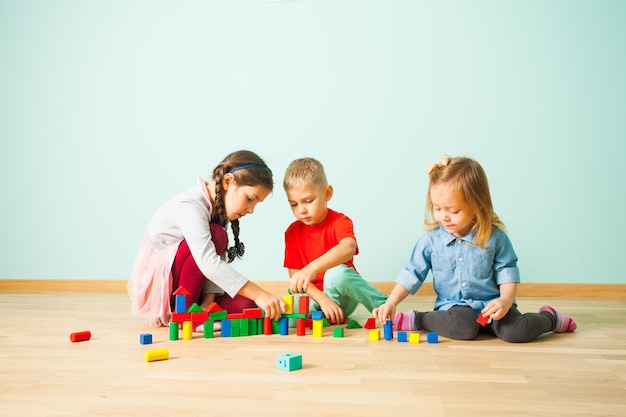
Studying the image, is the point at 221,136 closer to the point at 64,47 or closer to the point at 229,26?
the point at 229,26

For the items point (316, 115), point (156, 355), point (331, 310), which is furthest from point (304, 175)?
point (316, 115)

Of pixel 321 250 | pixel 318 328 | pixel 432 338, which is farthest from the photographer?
pixel 321 250

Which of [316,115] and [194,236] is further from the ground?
[316,115]

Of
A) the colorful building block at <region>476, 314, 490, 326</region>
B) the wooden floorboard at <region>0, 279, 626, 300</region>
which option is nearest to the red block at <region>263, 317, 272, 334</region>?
the colorful building block at <region>476, 314, 490, 326</region>

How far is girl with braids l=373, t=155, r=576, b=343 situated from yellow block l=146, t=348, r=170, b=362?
1.95 feet

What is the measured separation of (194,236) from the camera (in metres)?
1.66

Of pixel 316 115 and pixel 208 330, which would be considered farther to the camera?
pixel 316 115

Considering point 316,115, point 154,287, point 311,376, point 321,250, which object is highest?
point 316,115

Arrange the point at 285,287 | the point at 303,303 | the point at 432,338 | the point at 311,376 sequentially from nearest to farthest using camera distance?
1. the point at 311,376
2. the point at 432,338
3. the point at 303,303
4. the point at 285,287

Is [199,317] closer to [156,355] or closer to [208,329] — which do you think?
[208,329]

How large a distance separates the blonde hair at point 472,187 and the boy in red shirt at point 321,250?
1.34ft

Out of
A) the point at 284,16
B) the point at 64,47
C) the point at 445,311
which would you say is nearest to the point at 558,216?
the point at 445,311

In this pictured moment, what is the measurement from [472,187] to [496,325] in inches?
15.0

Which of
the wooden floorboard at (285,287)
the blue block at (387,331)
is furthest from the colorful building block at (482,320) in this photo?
the wooden floorboard at (285,287)
